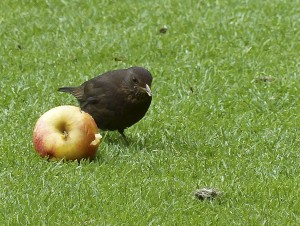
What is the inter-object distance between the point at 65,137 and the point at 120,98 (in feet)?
2.63

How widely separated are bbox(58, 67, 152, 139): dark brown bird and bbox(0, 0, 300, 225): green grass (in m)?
0.23

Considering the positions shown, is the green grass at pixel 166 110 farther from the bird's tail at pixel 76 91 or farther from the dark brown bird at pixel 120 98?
the bird's tail at pixel 76 91

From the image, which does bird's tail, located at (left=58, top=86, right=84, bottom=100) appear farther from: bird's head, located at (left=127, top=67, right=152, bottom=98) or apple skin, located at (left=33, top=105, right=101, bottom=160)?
apple skin, located at (left=33, top=105, right=101, bottom=160)

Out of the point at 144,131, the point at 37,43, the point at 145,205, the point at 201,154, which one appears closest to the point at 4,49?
the point at 37,43

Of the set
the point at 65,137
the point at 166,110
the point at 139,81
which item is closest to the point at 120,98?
the point at 139,81

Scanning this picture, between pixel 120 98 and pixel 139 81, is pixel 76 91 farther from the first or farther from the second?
pixel 139 81

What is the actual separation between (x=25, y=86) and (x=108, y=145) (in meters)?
1.96

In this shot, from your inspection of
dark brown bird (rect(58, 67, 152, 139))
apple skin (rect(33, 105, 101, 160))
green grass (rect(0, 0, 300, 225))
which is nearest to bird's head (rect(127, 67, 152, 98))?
dark brown bird (rect(58, 67, 152, 139))

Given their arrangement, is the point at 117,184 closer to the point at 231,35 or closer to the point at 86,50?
the point at 86,50

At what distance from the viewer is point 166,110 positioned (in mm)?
8938

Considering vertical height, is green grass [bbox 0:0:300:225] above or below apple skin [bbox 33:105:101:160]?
below

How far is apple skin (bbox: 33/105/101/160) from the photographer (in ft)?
23.6

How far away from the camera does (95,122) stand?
7902mm

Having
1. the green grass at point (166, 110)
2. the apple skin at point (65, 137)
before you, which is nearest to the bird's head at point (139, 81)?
the green grass at point (166, 110)
